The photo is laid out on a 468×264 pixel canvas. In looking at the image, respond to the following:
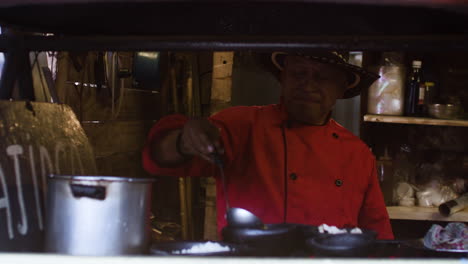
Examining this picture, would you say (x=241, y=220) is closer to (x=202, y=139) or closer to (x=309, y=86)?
(x=202, y=139)

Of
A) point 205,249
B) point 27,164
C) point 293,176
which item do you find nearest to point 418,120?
point 293,176

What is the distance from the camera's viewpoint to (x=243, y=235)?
41.2 inches

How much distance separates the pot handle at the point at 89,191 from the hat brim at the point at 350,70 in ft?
4.10

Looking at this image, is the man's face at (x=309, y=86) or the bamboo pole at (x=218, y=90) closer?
the man's face at (x=309, y=86)

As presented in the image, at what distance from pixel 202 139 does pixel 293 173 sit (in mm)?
856

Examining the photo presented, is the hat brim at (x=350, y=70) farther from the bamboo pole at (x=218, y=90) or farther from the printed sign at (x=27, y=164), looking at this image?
the printed sign at (x=27, y=164)

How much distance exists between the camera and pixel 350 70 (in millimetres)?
2137

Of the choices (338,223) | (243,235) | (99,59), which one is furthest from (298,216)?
(99,59)

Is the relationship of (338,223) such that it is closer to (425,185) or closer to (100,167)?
(425,185)

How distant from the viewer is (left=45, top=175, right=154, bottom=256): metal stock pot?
85 centimetres

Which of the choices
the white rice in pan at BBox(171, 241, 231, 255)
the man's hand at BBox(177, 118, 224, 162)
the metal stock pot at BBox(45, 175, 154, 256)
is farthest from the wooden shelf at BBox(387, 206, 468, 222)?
the metal stock pot at BBox(45, 175, 154, 256)

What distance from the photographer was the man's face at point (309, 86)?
2.06 m

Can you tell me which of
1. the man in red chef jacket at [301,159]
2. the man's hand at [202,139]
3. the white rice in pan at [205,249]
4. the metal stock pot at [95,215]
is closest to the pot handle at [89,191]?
the metal stock pot at [95,215]

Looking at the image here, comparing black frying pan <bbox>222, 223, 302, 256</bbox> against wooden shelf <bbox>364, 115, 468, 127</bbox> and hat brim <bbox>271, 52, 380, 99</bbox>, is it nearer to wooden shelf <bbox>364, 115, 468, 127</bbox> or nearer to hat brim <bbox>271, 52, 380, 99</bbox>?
hat brim <bbox>271, 52, 380, 99</bbox>
